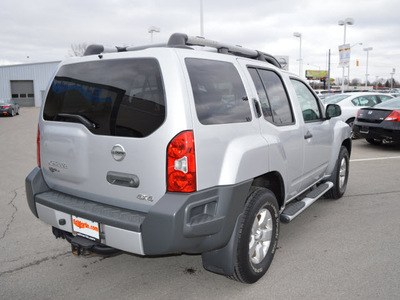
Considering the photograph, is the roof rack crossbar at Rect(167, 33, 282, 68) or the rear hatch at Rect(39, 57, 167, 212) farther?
the roof rack crossbar at Rect(167, 33, 282, 68)

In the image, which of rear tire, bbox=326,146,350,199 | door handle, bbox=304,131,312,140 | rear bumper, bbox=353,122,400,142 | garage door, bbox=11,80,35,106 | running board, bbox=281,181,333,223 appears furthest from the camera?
garage door, bbox=11,80,35,106

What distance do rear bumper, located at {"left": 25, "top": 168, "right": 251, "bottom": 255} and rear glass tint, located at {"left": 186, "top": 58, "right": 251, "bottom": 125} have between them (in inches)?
21.3

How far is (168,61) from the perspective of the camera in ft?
8.42

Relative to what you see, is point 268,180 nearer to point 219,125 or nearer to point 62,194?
point 219,125

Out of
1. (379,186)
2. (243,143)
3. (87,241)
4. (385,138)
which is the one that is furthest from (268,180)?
(385,138)

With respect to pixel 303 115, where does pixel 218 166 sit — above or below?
below

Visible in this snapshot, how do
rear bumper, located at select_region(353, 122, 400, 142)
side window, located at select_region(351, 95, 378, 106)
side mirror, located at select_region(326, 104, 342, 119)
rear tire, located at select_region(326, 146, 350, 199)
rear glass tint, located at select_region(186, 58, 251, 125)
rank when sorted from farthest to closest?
1. side window, located at select_region(351, 95, 378, 106)
2. rear bumper, located at select_region(353, 122, 400, 142)
3. rear tire, located at select_region(326, 146, 350, 199)
4. side mirror, located at select_region(326, 104, 342, 119)
5. rear glass tint, located at select_region(186, 58, 251, 125)

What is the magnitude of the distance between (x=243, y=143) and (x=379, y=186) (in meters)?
4.47

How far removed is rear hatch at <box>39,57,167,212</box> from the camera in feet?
8.35

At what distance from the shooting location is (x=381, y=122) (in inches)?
386

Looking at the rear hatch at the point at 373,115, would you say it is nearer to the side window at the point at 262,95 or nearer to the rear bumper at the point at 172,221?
the side window at the point at 262,95

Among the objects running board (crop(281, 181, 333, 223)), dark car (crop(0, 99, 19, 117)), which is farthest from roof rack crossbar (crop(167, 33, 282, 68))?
dark car (crop(0, 99, 19, 117))

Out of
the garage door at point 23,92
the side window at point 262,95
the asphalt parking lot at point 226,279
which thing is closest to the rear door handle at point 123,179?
the asphalt parking lot at point 226,279

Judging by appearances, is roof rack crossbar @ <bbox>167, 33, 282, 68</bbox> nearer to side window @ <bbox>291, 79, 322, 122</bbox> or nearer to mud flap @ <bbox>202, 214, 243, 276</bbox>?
side window @ <bbox>291, 79, 322, 122</bbox>
